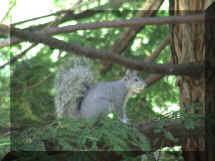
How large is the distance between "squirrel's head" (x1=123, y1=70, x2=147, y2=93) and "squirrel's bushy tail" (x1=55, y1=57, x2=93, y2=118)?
0.92 feet

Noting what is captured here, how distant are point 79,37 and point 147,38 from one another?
695 mm

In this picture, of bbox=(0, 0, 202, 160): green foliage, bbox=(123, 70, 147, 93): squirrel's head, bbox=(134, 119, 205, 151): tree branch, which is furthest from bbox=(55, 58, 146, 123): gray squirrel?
bbox=(134, 119, 205, 151): tree branch

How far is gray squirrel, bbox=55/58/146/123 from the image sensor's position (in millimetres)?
2414

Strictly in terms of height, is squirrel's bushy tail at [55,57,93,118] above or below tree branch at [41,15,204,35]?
below

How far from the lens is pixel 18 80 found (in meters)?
2.82

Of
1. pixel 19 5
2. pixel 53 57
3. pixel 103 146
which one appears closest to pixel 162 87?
pixel 53 57

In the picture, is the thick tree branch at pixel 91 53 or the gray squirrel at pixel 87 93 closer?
the thick tree branch at pixel 91 53

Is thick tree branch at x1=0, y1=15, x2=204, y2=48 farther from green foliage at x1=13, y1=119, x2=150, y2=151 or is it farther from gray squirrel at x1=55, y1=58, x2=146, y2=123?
gray squirrel at x1=55, y1=58, x2=146, y2=123

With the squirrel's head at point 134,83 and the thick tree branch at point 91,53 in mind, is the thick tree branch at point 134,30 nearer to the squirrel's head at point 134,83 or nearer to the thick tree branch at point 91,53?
the squirrel's head at point 134,83

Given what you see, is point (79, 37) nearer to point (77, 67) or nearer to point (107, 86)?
point (77, 67)

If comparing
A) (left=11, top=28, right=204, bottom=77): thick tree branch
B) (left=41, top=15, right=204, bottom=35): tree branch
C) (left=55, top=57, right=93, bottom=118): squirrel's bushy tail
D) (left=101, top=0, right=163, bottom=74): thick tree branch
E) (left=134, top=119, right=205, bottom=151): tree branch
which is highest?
(left=101, top=0, right=163, bottom=74): thick tree branch

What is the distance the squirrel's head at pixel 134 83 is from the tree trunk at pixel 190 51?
47 cm

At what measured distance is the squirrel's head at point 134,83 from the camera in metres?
2.45

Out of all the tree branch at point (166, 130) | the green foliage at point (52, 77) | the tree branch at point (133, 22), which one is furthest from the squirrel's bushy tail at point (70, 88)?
the tree branch at point (166, 130)
